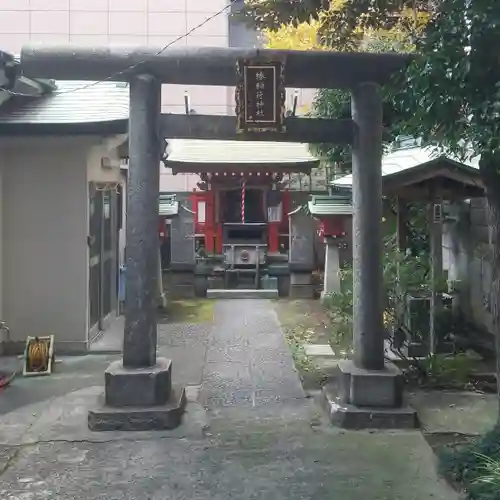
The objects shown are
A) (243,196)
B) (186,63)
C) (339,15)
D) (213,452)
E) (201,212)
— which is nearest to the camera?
(213,452)

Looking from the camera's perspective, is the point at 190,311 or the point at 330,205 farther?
the point at 330,205

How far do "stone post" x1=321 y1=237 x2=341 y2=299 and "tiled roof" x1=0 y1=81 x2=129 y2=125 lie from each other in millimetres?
6766

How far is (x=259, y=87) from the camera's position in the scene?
6918 millimetres

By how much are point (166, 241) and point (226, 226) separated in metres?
2.19

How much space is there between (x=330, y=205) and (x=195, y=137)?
8729 mm

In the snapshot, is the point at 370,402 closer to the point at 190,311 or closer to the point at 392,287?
the point at 392,287

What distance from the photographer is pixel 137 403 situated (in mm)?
6738

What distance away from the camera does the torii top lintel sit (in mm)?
6785

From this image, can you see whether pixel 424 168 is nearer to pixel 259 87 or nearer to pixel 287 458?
pixel 259 87

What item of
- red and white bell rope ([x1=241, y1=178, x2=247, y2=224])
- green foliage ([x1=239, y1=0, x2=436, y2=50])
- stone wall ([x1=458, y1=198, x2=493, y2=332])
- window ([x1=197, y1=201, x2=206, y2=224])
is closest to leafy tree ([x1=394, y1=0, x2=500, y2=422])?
green foliage ([x1=239, y1=0, x2=436, y2=50])

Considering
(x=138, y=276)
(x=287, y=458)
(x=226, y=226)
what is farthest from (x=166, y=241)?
(x=287, y=458)

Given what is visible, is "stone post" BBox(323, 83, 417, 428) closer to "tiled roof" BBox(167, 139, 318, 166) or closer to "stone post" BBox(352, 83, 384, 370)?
"stone post" BBox(352, 83, 384, 370)

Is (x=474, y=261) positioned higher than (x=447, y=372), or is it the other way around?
(x=474, y=261)

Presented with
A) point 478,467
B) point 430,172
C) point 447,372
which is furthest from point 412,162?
point 478,467
